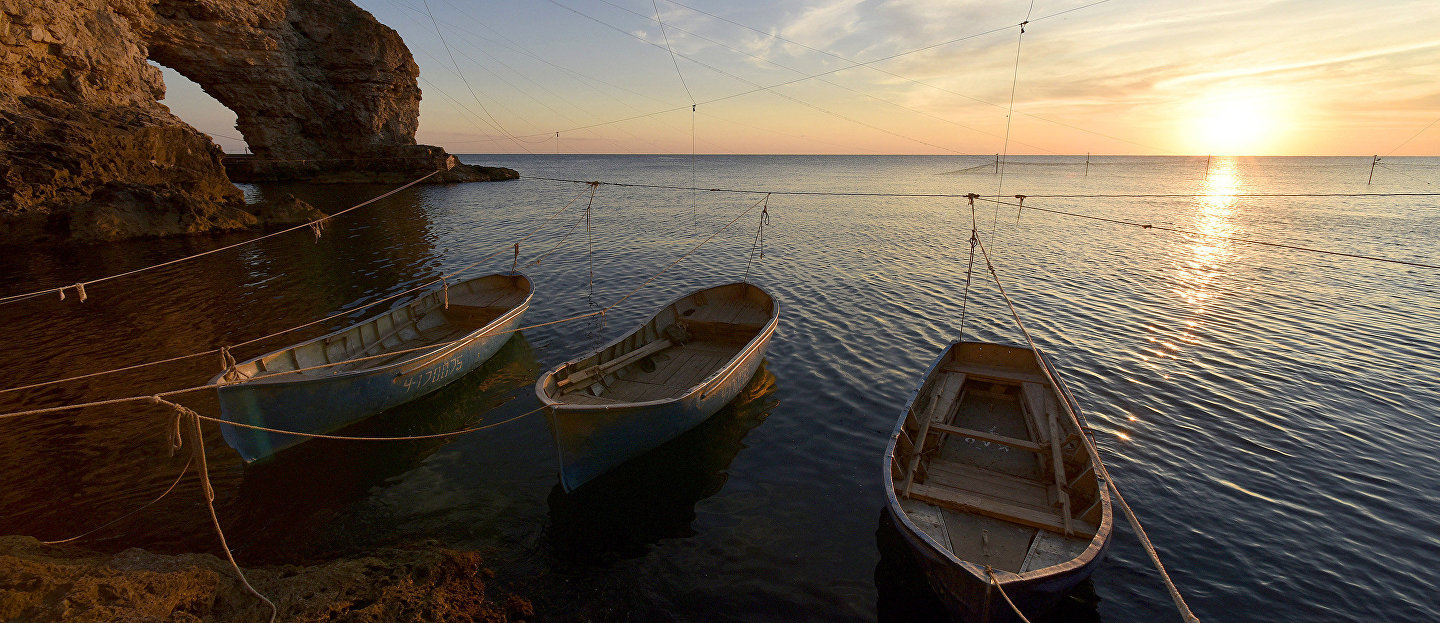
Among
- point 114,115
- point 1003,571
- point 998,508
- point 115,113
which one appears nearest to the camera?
point 1003,571

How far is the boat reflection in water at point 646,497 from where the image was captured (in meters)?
7.33

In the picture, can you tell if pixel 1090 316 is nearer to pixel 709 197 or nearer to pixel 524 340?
pixel 524 340

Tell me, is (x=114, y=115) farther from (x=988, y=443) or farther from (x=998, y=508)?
(x=998, y=508)

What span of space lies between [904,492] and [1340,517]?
675 centimetres

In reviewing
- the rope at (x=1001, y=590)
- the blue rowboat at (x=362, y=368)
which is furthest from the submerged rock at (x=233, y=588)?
the rope at (x=1001, y=590)

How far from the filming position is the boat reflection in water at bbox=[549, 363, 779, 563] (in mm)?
7328

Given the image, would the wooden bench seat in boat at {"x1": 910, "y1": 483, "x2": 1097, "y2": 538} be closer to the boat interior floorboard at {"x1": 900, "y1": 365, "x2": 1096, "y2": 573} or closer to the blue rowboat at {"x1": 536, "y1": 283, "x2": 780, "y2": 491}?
the boat interior floorboard at {"x1": 900, "y1": 365, "x2": 1096, "y2": 573}

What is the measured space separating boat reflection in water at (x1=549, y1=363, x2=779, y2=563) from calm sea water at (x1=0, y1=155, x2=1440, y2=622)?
4 cm

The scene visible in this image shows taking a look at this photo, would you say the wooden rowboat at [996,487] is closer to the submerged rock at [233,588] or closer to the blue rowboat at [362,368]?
the submerged rock at [233,588]

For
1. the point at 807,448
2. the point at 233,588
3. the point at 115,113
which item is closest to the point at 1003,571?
the point at 807,448

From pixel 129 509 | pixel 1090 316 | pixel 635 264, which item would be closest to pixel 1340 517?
pixel 1090 316

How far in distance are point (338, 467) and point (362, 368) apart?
2953 mm

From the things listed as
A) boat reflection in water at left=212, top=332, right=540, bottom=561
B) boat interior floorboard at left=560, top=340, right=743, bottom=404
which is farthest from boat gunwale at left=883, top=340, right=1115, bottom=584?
boat reflection in water at left=212, top=332, right=540, bottom=561

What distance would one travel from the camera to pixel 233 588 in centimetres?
533
